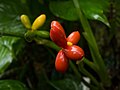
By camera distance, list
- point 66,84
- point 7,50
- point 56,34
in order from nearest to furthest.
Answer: point 56,34
point 7,50
point 66,84

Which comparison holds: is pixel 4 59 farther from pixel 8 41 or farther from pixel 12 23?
pixel 12 23

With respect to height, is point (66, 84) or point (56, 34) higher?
point (56, 34)

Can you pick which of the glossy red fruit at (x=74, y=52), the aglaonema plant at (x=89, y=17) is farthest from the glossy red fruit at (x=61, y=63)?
the aglaonema plant at (x=89, y=17)

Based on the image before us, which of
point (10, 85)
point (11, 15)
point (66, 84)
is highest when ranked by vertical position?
point (11, 15)

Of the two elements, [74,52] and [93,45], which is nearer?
[74,52]

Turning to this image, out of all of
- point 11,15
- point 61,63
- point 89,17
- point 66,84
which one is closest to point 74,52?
point 61,63

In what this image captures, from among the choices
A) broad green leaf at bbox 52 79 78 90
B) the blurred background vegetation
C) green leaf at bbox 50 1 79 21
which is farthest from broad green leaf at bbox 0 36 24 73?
broad green leaf at bbox 52 79 78 90

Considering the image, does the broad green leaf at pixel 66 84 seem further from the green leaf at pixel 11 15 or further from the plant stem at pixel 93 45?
the green leaf at pixel 11 15

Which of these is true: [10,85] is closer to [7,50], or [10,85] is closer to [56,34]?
[7,50]
